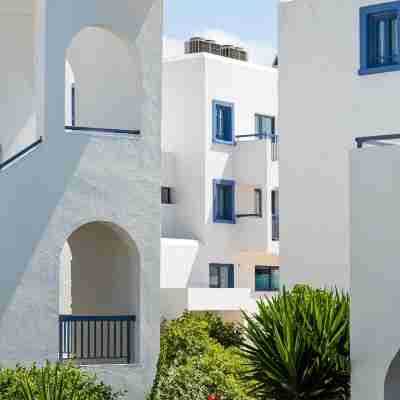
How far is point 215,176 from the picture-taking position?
174 feet

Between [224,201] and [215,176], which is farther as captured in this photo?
[224,201]

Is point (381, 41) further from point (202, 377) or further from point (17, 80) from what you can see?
point (202, 377)

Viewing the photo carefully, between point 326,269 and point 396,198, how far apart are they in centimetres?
1386

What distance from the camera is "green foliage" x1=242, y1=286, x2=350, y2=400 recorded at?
22.5m

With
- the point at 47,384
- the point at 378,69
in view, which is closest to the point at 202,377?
the point at 47,384

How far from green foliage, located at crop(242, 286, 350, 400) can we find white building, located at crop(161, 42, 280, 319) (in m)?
28.0

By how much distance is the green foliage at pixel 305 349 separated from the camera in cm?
2252

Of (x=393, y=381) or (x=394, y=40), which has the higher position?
(x=394, y=40)

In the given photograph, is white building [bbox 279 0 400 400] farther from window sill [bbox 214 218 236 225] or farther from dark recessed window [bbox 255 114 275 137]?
dark recessed window [bbox 255 114 275 137]

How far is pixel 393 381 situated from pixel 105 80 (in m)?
12.3

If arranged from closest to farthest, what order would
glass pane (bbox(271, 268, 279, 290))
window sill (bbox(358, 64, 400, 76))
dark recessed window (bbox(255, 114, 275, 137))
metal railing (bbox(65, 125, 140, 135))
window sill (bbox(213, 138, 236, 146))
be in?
metal railing (bbox(65, 125, 140, 135)) → window sill (bbox(358, 64, 400, 76)) → window sill (bbox(213, 138, 236, 146)) → glass pane (bbox(271, 268, 279, 290)) → dark recessed window (bbox(255, 114, 275, 137))

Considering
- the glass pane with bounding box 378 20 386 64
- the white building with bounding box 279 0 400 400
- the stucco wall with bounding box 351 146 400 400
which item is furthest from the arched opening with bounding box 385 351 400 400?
the glass pane with bounding box 378 20 386 64

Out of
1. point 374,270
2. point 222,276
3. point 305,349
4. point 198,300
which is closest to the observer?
point 374,270

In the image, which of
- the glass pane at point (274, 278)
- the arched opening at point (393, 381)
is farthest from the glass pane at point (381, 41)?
the glass pane at point (274, 278)
